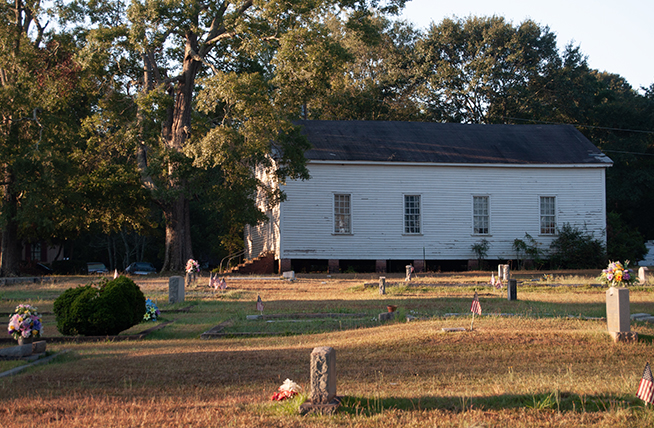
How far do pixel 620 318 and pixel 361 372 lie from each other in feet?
Answer: 15.8

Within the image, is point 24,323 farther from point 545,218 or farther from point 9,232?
point 545,218

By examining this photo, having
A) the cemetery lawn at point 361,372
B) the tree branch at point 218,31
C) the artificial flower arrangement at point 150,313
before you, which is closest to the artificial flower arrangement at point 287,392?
the cemetery lawn at point 361,372

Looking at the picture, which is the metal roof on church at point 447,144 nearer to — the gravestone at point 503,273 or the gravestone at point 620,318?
the gravestone at point 503,273

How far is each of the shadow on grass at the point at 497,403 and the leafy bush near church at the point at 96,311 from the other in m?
7.24

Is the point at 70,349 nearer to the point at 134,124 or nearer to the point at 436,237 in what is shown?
the point at 134,124

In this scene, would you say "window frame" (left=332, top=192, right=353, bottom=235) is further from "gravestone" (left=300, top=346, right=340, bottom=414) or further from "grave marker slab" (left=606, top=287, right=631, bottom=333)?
"gravestone" (left=300, top=346, right=340, bottom=414)

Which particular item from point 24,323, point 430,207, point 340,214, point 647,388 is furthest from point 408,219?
point 647,388

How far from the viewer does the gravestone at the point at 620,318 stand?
10429 millimetres

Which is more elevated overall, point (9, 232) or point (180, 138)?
point (180, 138)

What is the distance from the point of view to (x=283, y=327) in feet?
44.7

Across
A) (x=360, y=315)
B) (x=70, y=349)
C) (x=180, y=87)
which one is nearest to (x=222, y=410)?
(x=70, y=349)

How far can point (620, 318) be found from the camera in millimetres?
10508

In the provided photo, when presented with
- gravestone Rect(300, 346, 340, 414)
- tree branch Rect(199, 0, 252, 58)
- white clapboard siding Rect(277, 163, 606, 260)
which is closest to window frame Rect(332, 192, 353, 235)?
white clapboard siding Rect(277, 163, 606, 260)

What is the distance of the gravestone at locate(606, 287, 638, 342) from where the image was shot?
10429 millimetres
